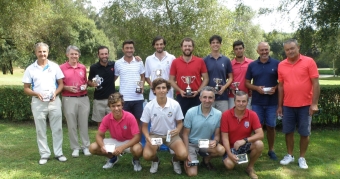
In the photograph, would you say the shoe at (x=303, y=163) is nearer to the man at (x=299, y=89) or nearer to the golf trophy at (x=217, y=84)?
the man at (x=299, y=89)

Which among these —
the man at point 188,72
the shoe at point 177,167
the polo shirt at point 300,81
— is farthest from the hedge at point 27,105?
the shoe at point 177,167

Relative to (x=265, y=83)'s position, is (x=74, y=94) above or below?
below

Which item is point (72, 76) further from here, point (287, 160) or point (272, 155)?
point (287, 160)

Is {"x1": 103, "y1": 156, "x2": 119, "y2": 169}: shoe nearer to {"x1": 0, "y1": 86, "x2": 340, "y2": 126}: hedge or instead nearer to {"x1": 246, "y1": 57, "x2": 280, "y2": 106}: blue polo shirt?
{"x1": 246, "y1": 57, "x2": 280, "y2": 106}: blue polo shirt

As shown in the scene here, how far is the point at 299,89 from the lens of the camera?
5.09 meters

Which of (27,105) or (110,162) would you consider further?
(27,105)

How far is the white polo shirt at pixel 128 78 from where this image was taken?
595 cm

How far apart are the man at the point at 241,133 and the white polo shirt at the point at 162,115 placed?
805 millimetres

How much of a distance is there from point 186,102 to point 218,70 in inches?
34.1

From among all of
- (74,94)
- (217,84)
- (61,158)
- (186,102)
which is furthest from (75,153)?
(217,84)

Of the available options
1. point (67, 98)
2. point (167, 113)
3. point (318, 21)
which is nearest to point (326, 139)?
point (318, 21)

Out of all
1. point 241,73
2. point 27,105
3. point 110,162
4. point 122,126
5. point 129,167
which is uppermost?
point 241,73

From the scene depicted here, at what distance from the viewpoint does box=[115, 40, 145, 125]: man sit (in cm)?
595

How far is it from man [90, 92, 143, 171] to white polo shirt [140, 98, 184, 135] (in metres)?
0.27
